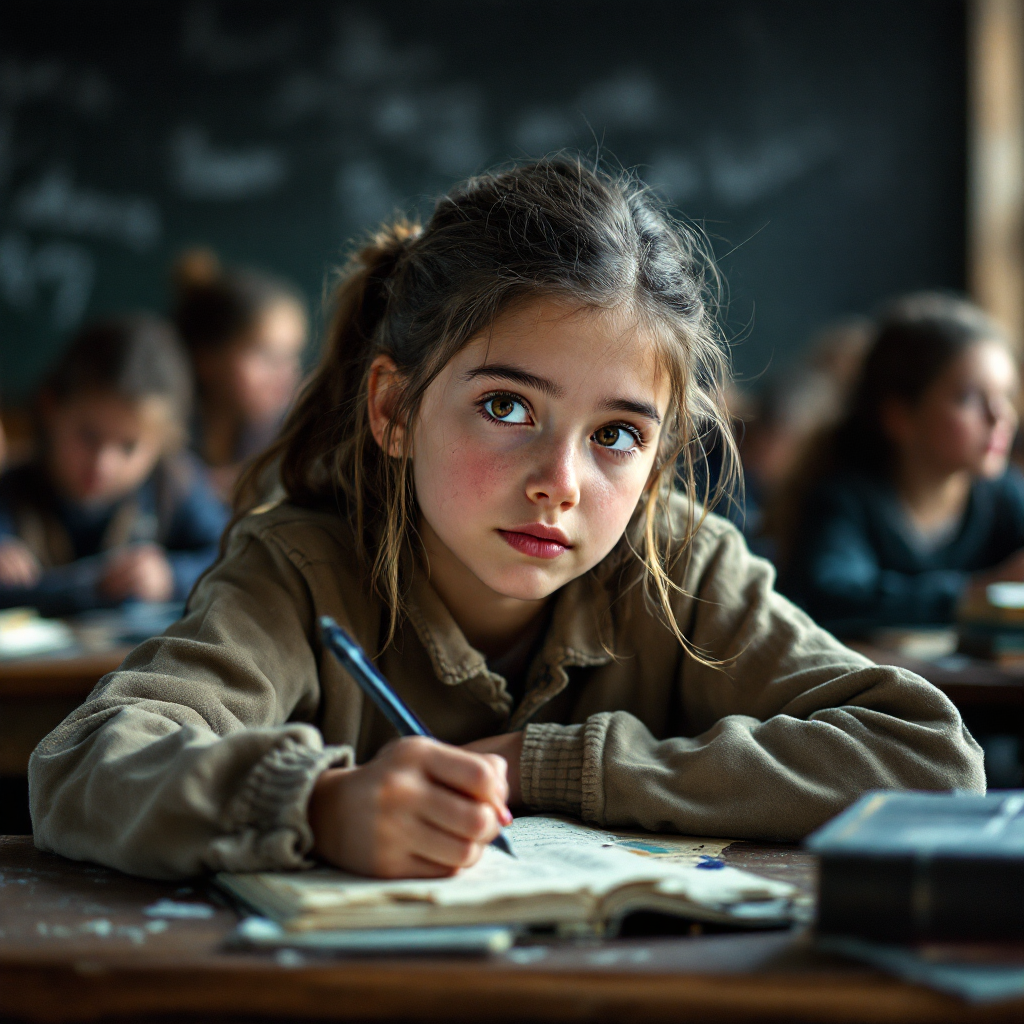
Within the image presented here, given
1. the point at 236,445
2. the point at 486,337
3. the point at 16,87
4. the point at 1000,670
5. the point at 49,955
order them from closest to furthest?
the point at 49,955 → the point at 486,337 → the point at 1000,670 → the point at 236,445 → the point at 16,87

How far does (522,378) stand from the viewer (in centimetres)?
95

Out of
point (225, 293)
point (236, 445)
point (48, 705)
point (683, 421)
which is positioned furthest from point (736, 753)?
point (225, 293)

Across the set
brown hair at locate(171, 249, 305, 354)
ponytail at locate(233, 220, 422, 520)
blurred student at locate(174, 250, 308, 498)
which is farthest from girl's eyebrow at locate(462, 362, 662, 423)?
brown hair at locate(171, 249, 305, 354)

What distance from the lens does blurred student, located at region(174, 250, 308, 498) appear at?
397 centimetres

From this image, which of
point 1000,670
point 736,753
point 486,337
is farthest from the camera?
point 1000,670

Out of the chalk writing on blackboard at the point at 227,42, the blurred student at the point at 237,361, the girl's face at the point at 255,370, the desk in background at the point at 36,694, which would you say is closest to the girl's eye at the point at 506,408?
the desk in background at the point at 36,694

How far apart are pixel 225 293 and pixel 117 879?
147 inches

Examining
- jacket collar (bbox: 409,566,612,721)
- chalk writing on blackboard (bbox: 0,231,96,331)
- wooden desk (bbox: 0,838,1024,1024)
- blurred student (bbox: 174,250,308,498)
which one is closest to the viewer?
wooden desk (bbox: 0,838,1024,1024)

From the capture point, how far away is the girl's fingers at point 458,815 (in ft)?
2.26

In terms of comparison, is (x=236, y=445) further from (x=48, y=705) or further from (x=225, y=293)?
(x=48, y=705)

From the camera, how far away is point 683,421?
3.62ft

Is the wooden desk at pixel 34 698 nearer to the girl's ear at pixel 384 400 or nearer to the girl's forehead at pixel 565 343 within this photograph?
the girl's ear at pixel 384 400

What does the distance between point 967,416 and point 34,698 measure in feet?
6.51

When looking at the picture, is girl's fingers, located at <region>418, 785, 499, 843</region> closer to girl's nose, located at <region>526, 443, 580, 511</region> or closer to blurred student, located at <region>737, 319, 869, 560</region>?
girl's nose, located at <region>526, 443, 580, 511</region>
